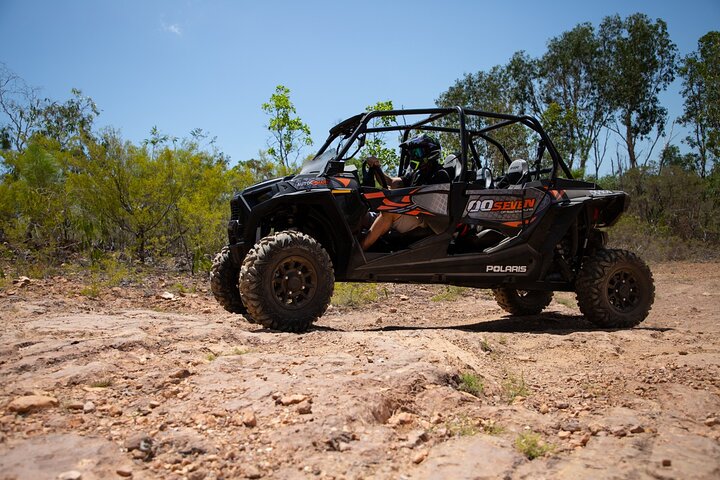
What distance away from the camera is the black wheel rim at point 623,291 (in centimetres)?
649

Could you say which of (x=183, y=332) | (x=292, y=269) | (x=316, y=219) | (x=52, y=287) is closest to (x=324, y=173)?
(x=316, y=219)

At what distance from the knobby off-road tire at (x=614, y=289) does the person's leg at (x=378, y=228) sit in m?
2.34

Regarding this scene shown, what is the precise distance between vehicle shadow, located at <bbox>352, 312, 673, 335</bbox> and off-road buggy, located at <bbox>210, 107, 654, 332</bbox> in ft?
0.98

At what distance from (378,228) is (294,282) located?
40.8 inches

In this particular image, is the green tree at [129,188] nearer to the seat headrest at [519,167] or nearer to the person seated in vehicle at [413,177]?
the person seated in vehicle at [413,177]

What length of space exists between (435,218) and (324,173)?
1182 mm

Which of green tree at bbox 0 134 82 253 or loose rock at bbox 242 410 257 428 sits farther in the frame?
green tree at bbox 0 134 82 253

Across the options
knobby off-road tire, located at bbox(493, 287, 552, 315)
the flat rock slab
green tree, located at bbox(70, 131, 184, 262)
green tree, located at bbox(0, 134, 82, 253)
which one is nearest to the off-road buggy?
knobby off-road tire, located at bbox(493, 287, 552, 315)

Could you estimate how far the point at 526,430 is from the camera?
9.25ft

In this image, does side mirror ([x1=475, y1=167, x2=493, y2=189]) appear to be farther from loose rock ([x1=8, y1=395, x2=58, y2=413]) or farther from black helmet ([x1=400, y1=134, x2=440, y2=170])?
loose rock ([x1=8, y1=395, x2=58, y2=413])

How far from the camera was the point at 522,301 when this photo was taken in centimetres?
766

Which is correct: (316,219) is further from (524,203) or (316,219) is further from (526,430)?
(526,430)

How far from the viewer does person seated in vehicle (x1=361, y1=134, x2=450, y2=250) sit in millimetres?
→ 5609

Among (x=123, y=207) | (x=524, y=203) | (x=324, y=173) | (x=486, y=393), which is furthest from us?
(x=123, y=207)
